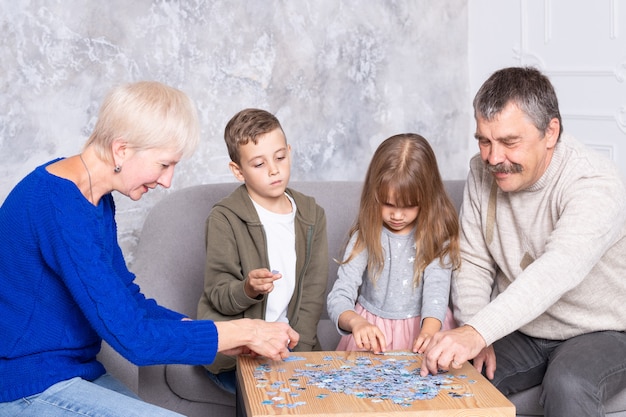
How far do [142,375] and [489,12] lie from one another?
315 centimetres

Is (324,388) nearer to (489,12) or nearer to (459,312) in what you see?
(459,312)

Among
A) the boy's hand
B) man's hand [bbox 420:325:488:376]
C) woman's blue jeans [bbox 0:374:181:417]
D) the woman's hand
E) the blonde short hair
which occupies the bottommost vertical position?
woman's blue jeans [bbox 0:374:181:417]

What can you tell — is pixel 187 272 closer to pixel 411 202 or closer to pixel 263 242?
pixel 263 242

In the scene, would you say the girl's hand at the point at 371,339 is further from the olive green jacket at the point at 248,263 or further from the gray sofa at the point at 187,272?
the gray sofa at the point at 187,272

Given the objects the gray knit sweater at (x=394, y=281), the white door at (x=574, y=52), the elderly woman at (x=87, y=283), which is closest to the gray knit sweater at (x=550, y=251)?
the gray knit sweater at (x=394, y=281)

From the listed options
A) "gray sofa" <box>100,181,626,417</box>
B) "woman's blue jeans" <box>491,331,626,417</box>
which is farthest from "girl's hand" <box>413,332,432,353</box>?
"gray sofa" <box>100,181,626,417</box>

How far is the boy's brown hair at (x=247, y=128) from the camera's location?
2811 mm

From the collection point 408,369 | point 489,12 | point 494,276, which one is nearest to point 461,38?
point 489,12

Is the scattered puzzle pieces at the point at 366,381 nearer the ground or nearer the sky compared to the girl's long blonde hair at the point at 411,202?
nearer the ground

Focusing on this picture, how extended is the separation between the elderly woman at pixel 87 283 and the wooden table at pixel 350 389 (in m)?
0.09

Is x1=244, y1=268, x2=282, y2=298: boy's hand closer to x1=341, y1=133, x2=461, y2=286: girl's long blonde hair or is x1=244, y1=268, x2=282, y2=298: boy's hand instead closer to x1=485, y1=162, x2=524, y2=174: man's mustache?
x1=341, y1=133, x2=461, y2=286: girl's long blonde hair

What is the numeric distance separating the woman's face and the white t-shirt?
0.72 metres

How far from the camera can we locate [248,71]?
4363mm

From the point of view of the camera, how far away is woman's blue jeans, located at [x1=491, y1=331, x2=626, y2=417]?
2.43 metres
